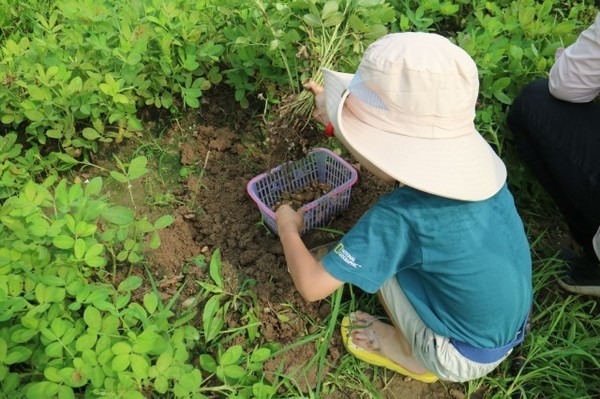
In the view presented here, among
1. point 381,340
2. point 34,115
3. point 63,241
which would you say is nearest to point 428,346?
point 381,340

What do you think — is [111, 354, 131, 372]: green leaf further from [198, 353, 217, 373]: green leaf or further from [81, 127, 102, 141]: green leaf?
[81, 127, 102, 141]: green leaf

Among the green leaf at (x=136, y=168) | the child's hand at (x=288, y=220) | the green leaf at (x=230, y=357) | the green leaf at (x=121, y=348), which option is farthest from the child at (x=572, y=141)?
the green leaf at (x=121, y=348)

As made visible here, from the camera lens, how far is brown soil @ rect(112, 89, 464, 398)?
6.48 feet

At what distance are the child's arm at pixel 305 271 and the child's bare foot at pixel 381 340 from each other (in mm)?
411

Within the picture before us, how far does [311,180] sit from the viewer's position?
2383 mm

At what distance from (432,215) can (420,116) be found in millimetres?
294

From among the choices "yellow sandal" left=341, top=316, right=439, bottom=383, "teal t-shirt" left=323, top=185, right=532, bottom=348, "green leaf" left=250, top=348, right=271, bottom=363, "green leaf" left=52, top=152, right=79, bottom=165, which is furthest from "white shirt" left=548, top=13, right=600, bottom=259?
"green leaf" left=52, top=152, right=79, bottom=165

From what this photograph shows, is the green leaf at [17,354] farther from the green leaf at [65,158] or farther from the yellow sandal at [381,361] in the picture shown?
the yellow sandal at [381,361]

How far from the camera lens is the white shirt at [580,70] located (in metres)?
1.99

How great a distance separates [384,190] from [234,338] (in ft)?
3.36

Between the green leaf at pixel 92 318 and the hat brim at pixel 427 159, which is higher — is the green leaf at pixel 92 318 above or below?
below

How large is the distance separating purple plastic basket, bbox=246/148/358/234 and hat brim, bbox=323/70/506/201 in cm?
64

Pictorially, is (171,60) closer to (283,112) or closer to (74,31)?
(74,31)

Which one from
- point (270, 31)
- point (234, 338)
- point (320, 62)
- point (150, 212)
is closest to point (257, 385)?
point (234, 338)
